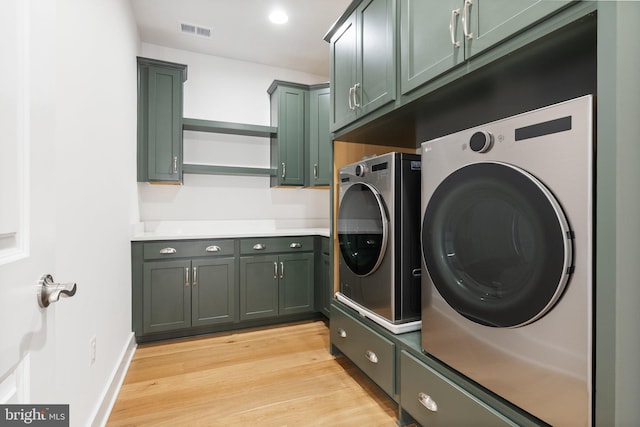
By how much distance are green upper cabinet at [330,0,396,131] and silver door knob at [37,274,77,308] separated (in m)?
1.47

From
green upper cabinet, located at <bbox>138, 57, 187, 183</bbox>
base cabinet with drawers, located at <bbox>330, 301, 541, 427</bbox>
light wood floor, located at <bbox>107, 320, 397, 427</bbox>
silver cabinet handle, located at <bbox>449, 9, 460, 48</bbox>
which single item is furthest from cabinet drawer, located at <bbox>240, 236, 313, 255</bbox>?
silver cabinet handle, located at <bbox>449, 9, 460, 48</bbox>

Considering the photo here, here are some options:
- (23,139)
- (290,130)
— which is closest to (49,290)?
(23,139)

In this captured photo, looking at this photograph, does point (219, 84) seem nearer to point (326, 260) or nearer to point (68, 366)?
point (326, 260)

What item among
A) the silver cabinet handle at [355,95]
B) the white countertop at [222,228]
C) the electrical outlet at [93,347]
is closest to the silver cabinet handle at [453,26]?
the silver cabinet handle at [355,95]

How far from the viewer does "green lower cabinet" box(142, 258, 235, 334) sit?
99.3 inches

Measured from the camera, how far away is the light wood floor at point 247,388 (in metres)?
1.63

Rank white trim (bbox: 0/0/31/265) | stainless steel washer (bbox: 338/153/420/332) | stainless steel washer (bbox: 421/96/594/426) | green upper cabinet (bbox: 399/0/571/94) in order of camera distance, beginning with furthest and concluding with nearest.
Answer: stainless steel washer (bbox: 338/153/420/332) → green upper cabinet (bbox: 399/0/571/94) → stainless steel washer (bbox: 421/96/594/426) → white trim (bbox: 0/0/31/265)

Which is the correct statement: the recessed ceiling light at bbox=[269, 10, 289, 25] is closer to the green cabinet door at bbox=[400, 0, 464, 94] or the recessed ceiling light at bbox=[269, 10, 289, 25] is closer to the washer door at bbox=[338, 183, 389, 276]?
the green cabinet door at bbox=[400, 0, 464, 94]

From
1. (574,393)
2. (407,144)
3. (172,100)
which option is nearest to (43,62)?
(574,393)

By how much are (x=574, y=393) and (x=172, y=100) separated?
3.21 m

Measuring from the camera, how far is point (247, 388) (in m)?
1.91

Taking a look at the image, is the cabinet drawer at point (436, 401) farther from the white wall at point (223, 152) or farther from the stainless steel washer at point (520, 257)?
Result: the white wall at point (223, 152)

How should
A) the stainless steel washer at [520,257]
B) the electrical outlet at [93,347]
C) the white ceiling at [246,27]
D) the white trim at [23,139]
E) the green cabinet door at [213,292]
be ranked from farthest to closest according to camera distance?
the green cabinet door at [213,292], the white ceiling at [246,27], the electrical outlet at [93,347], the stainless steel washer at [520,257], the white trim at [23,139]

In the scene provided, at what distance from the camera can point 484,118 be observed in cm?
166
